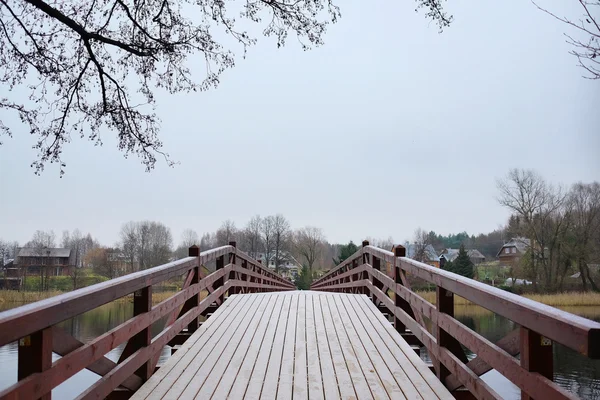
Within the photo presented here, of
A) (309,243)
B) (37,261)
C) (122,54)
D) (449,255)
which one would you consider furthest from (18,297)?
(449,255)

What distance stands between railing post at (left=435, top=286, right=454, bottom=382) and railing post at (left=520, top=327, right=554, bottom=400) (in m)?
1.34

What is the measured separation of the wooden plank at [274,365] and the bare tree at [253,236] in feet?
186

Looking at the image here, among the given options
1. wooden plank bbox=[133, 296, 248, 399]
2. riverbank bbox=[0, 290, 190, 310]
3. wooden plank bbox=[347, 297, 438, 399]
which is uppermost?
wooden plank bbox=[347, 297, 438, 399]

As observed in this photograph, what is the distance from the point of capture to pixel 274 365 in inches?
152

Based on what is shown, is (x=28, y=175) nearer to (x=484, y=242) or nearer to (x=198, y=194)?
(x=198, y=194)

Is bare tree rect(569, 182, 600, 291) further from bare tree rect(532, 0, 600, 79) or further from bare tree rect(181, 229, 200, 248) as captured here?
bare tree rect(181, 229, 200, 248)

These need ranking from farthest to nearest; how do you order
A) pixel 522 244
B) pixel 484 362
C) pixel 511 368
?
pixel 522 244 → pixel 484 362 → pixel 511 368

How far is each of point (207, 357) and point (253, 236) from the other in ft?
193

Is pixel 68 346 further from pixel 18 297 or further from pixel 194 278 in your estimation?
pixel 18 297

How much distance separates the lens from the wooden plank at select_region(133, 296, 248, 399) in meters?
3.26

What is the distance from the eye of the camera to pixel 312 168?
2707 inches

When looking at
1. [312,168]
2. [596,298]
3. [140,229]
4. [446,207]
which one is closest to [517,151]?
[446,207]

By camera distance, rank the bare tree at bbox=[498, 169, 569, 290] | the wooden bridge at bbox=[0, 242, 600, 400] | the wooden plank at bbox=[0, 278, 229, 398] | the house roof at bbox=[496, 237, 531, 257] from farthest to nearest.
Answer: the house roof at bbox=[496, 237, 531, 257]
the bare tree at bbox=[498, 169, 569, 290]
the wooden bridge at bbox=[0, 242, 600, 400]
the wooden plank at bbox=[0, 278, 229, 398]

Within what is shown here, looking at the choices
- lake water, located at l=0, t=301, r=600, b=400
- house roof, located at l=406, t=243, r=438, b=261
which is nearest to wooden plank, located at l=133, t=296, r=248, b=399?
lake water, located at l=0, t=301, r=600, b=400
